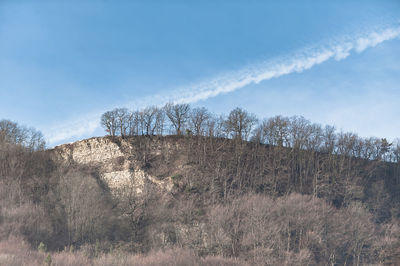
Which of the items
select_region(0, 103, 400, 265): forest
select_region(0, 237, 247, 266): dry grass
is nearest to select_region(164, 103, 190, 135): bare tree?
select_region(0, 103, 400, 265): forest

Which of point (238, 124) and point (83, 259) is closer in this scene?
point (83, 259)

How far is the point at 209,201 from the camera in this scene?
4028cm

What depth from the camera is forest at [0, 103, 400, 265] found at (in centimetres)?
3086

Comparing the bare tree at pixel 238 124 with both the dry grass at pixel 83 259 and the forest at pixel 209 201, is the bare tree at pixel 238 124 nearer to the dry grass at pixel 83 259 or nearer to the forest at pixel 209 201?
the forest at pixel 209 201

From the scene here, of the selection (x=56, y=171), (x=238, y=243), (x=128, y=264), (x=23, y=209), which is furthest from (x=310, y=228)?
(x=56, y=171)

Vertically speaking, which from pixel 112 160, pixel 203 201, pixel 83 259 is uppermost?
pixel 112 160

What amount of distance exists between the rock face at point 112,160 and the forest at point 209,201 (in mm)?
883

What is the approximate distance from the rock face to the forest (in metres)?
0.88

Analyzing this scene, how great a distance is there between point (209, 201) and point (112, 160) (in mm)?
16764

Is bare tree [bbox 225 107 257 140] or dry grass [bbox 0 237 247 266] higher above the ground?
bare tree [bbox 225 107 257 140]

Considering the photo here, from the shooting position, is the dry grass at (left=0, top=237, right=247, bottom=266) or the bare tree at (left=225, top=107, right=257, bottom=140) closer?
the dry grass at (left=0, top=237, right=247, bottom=266)

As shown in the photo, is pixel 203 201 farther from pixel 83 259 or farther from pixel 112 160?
pixel 83 259

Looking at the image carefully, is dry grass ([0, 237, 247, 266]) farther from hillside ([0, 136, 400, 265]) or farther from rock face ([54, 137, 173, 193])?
rock face ([54, 137, 173, 193])

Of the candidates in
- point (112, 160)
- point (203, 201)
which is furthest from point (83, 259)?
point (112, 160)
